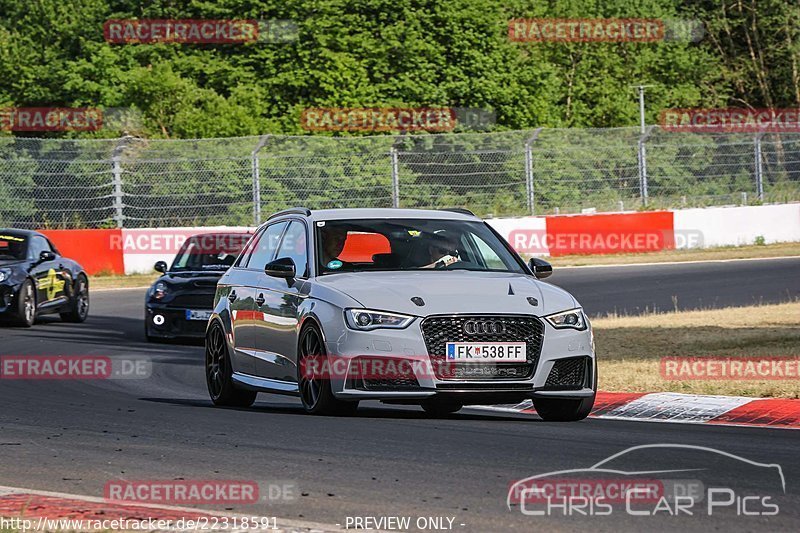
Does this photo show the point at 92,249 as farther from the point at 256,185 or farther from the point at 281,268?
the point at 281,268

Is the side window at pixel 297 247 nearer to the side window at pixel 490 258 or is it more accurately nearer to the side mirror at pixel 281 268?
the side mirror at pixel 281 268

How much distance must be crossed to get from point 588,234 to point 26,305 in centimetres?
1716

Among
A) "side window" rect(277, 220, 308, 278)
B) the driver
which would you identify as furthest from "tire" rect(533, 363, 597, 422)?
"side window" rect(277, 220, 308, 278)

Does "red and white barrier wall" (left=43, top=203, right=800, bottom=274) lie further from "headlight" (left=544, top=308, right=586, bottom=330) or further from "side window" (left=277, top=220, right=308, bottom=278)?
"headlight" (left=544, top=308, right=586, bottom=330)

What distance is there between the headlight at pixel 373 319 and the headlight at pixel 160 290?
10131mm

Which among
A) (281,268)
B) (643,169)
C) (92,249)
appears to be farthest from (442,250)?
(643,169)

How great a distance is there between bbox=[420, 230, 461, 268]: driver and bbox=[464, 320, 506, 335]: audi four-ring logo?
1143mm

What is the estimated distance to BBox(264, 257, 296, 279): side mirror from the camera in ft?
37.2

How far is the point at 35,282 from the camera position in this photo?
22344mm

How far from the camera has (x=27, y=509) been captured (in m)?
7.26

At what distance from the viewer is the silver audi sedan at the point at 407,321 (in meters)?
10.3

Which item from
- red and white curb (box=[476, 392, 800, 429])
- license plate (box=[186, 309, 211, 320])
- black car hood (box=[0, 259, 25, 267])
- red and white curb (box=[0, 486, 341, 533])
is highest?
black car hood (box=[0, 259, 25, 267])

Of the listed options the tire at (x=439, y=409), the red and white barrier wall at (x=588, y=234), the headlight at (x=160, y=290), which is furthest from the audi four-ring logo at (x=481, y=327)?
the red and white barrier wall at (x=588, y=234)

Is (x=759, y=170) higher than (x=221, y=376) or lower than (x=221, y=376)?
higher
